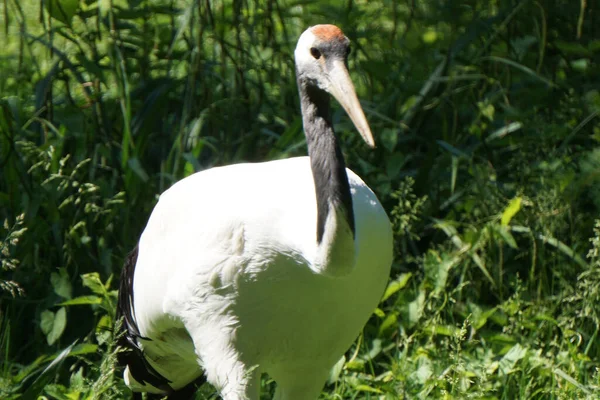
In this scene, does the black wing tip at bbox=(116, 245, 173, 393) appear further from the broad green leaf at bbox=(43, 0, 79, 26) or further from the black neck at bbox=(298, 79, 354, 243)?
the broad green leaf at bbox=(43, 0, 79, 26)

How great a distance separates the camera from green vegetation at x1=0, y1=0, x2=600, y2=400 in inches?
135

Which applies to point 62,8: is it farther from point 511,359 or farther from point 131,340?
point 511,359

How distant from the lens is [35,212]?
3711mm

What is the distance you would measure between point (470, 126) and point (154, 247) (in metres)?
1.95

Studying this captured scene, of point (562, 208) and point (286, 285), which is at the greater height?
point (286, 285)

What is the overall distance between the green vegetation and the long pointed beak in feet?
3.17

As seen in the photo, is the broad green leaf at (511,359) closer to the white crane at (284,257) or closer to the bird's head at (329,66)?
the white crane at (284,257)

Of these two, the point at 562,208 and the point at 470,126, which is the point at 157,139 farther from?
the point at 562,208

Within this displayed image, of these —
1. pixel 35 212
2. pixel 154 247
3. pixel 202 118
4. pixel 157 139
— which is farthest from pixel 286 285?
pixel 157 139

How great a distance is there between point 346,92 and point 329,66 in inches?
4.2

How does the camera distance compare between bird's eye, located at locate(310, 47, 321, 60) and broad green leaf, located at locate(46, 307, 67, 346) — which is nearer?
bird's eye, located at locate(310, 47, 321, 60)

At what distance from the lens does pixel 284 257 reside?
2.59 metres

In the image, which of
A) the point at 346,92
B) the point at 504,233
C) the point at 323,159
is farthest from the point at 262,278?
the point at 504,233

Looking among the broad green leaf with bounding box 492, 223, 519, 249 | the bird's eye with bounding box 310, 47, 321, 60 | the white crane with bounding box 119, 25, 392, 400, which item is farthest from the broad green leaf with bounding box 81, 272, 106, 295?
the broad green leaf with bounding box 492, 223, 519, 249
